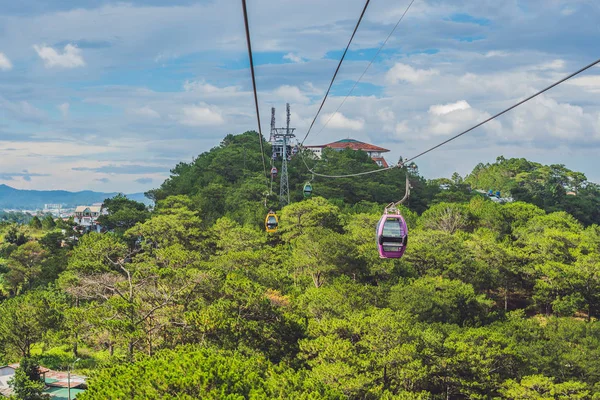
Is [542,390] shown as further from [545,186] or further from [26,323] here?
[545,186]

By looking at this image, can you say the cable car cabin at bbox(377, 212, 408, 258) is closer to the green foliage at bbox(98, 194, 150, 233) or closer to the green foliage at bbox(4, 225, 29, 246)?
the green foliage at bbox(98, 194, 150, 233)

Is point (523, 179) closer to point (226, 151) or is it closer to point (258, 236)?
point (226, 151)

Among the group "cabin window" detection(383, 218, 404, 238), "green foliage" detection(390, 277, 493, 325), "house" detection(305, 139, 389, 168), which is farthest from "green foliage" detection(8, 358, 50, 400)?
"house" detection(305, 139, 389, 168)

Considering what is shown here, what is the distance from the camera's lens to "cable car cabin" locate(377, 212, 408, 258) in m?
13.9

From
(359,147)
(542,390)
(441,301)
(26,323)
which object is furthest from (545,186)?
(26,323)

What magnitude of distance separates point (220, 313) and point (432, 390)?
434 inches

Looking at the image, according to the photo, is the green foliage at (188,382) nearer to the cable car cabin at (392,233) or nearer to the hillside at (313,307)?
the hillside at (313,307)

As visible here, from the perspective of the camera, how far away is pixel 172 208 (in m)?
49.1

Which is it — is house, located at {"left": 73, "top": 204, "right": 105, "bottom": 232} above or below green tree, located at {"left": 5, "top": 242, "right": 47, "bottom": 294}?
above

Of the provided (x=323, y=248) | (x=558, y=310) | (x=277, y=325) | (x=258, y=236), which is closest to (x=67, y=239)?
(x=258, y=236)

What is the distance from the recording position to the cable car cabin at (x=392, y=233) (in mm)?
13922

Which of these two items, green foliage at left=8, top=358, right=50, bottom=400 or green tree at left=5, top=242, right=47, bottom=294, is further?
green tree at left=5, top=242, right=47, bottom=294

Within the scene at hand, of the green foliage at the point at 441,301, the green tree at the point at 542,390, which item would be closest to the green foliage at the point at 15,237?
the green foliage at the point at 441,301

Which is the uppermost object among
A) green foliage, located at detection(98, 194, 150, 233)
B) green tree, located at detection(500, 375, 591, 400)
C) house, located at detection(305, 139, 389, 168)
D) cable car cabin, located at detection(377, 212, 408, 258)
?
house, located at detection(305, 139, 389, 168)
